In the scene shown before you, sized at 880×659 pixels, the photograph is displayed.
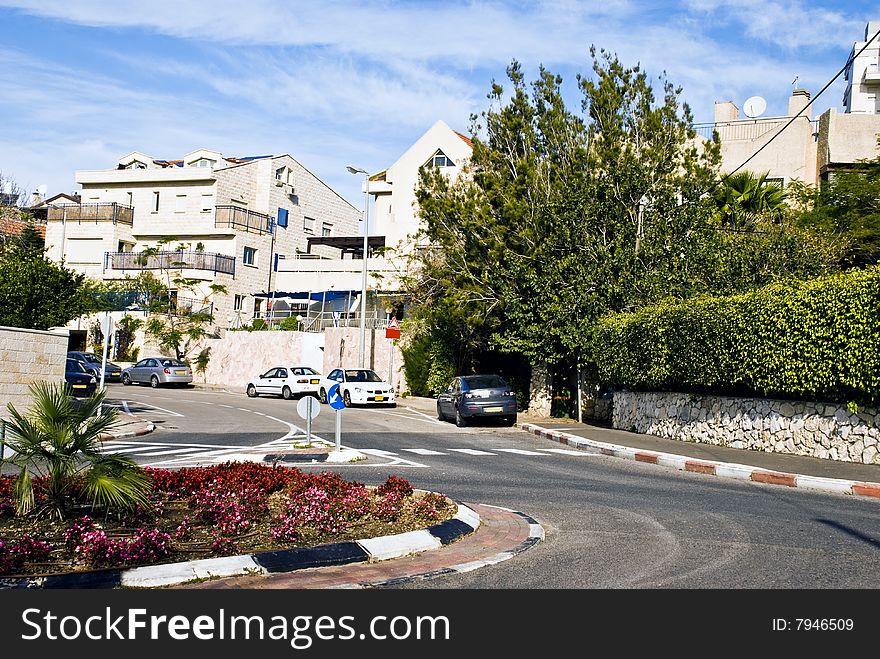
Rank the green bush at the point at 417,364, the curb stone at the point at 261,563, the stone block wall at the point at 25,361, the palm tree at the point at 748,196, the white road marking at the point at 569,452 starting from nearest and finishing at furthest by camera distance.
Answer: the curb stone at the point at 261,563 < the white road marking at the point at 569,452 < the stone block wall at the point at 25,361 < the palm tree at the point at 748,196 < the green bush at the point at 417,364

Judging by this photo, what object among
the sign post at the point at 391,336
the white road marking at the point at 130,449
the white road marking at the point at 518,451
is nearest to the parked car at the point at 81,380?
the sign post at the point at 391,336

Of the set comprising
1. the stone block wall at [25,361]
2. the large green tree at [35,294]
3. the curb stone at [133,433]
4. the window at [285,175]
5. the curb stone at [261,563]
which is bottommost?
the curb stone at [133,433]

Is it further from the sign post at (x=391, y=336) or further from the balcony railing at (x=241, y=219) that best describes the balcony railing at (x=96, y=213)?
the sign post at (x=391, y=336)

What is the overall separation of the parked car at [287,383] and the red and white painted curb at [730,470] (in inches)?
815

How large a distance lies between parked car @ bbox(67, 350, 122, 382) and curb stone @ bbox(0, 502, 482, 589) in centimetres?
3046

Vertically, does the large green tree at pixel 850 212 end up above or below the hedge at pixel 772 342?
above

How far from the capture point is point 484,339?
1302 inches

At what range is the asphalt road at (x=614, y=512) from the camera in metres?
6.92

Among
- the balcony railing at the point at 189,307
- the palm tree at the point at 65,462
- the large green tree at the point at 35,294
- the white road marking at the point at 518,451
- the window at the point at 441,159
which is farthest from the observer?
the balcony railing at the point at 189,307

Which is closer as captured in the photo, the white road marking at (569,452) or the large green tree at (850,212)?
the white road marking at (569,452)

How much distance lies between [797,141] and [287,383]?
2486cm

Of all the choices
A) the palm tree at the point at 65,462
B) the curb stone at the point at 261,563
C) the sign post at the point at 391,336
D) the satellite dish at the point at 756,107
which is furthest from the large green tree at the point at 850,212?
the palm tree at the point at 65,462

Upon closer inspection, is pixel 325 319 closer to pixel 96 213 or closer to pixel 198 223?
pixel 198 223

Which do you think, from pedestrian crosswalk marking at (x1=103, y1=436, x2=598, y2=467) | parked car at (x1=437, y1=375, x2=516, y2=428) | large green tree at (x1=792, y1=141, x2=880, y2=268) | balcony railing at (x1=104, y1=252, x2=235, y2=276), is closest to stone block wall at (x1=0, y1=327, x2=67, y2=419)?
pedestrian crosswalk marking at (x1=103, y1=436, x2=598, y2=467)
